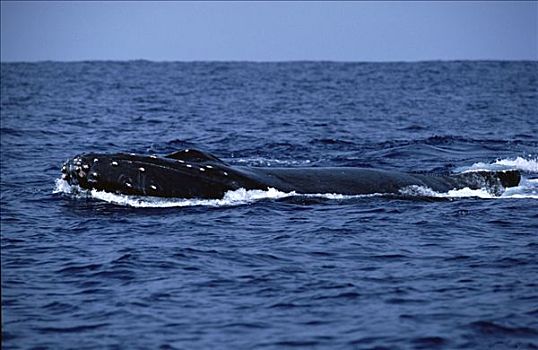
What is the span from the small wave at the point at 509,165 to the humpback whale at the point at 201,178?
4.35 meters

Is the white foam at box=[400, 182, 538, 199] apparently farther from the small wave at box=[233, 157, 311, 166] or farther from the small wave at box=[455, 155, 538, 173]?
the small wave at box=[233, 157, 311, 166]

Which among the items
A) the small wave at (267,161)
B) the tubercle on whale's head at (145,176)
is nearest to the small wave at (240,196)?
the tubercle on whale's head at (145,176)

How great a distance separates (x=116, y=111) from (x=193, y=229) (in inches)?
1266

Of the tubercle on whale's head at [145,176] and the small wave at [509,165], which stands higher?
the tubercle on whale's head at [145,176]

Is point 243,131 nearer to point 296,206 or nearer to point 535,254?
point 296,206

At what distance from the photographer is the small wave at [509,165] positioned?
73.7 feet

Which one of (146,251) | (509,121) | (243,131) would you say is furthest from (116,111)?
(146,251)

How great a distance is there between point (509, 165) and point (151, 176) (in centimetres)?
1044

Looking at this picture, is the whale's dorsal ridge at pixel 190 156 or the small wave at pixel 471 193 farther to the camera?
the small wave at pixel 471 193

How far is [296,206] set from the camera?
16203 millimetres

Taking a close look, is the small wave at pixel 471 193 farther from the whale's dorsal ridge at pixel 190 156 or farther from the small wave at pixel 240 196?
the whale's dorsal ridge at pixel 190 156

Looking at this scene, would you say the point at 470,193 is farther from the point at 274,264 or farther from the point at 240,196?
the point at 274,264

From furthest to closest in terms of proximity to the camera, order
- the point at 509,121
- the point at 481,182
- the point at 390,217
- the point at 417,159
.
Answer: the point at 509,121, the point at 417,159, the point at 481,182, the point at 390,217

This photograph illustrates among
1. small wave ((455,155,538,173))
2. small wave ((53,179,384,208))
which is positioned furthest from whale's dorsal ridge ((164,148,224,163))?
small wave ((455,155,538,173))
